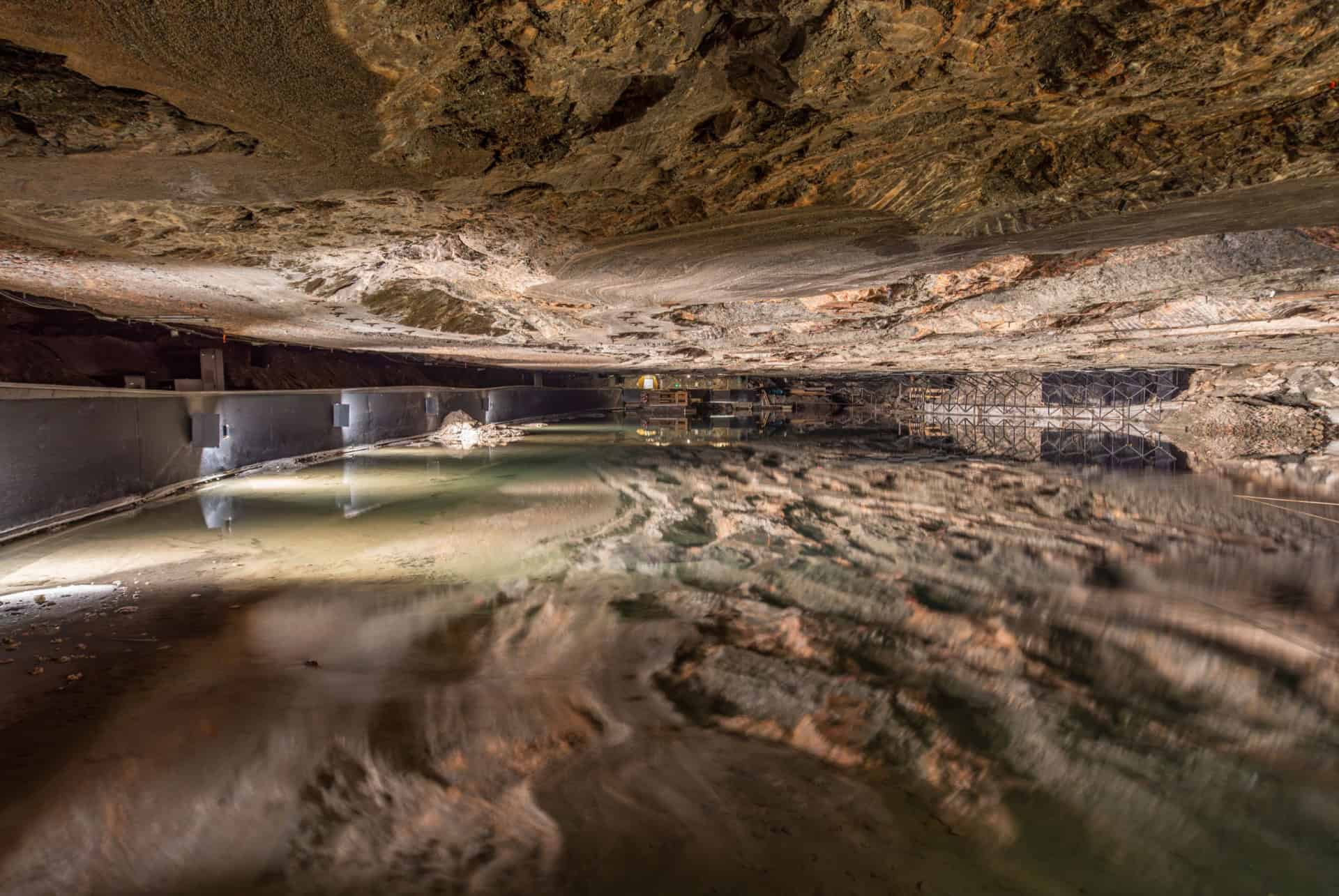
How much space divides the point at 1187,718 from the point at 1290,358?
1340 cm

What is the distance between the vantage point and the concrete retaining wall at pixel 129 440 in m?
5.75

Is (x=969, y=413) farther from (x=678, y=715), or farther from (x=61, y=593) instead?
(x=61, y=593)

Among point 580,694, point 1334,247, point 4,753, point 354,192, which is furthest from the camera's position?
point 1334,247

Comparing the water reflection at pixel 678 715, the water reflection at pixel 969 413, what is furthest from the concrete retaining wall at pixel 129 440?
the water reflection at pixel 969 413

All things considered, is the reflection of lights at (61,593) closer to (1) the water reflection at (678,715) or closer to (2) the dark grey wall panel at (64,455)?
(1) the water reflection at (678,715)

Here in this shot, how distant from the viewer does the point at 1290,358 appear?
12.4 m

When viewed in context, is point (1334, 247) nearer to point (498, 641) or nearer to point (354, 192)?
point (498, 641)

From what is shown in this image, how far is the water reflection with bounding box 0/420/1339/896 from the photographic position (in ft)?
6.29

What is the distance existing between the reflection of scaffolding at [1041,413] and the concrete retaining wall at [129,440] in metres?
12.0

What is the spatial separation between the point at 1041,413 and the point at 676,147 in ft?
75.4

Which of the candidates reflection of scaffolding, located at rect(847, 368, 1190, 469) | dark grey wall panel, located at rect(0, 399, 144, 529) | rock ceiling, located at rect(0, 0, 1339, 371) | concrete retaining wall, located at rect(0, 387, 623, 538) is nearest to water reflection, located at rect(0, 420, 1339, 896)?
dark grey wall panel, located at rect(0, 399, 144, 529)

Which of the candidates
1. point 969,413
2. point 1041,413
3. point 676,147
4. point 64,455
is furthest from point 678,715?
point 969,413

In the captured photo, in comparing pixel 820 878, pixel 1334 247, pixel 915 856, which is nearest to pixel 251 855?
pixel 820 878

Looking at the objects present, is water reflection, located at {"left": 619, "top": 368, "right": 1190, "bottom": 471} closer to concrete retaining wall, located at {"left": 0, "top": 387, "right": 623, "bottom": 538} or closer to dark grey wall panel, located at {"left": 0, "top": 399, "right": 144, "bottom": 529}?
concrete retaining wall, located at {"left": 0, "top": 387, "right": 623, "bottom": 538}
